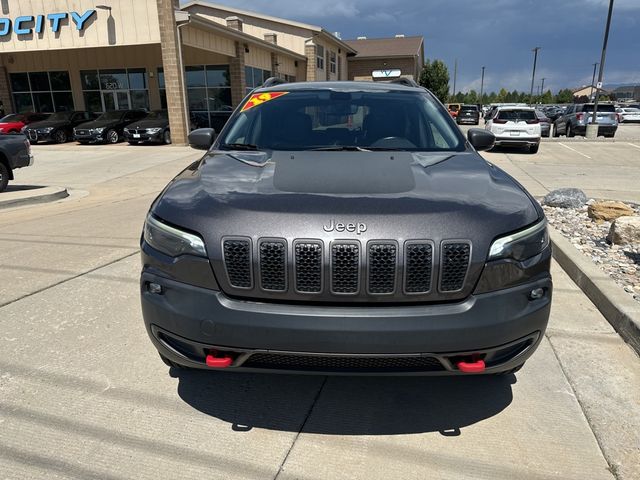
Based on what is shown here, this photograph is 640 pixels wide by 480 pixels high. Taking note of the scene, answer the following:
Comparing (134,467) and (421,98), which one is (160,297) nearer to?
(134,467)

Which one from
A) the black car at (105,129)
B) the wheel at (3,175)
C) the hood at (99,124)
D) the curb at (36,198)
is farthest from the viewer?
the hood at (99,124)

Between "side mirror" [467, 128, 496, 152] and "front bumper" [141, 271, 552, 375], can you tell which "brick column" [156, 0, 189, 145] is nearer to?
"side mirror" [467, 128, 496, 152]

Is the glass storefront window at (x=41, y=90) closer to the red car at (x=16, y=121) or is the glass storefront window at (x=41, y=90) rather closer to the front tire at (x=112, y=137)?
the red car at (x=16, y=121)

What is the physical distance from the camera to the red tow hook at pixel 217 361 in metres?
2.19

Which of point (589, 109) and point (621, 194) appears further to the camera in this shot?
point (589, 109)

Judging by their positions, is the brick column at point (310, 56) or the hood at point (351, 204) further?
the brick column at point (310, 56)

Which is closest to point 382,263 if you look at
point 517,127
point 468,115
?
point 517,127

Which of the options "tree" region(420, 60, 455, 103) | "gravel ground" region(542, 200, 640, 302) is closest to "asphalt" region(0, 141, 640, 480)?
"gravel ground" region(542, 200, 640, 302)

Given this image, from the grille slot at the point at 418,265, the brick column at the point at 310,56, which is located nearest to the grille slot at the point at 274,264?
the grille slot at the point at 418,265

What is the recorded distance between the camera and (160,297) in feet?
7.39

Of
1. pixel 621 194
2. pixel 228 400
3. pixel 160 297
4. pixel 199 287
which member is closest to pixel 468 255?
pixel 199 287

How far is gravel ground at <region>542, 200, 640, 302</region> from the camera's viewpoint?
14.5 feet

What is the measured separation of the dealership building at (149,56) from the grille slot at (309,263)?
62.8 feet

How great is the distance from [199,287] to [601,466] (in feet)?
6.56
